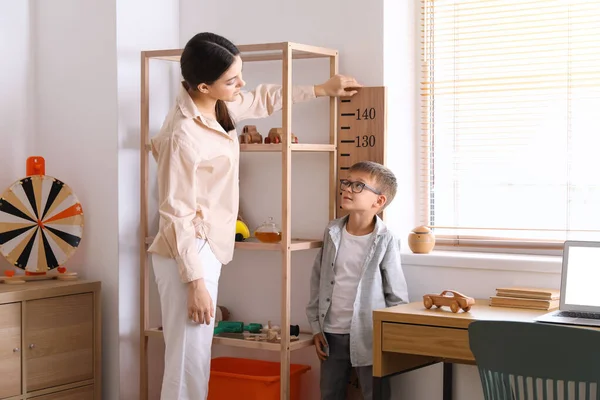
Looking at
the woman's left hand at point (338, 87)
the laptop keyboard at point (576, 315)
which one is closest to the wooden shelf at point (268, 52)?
the woman's left hand at point (338, 87)

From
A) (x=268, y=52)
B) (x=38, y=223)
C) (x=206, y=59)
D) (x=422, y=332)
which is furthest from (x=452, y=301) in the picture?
(x=38, y=223)

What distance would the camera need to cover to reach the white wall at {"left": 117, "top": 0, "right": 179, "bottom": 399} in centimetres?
341

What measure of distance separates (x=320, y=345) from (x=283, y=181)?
0.58m

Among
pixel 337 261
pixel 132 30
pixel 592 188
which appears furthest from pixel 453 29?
pixel 132 30

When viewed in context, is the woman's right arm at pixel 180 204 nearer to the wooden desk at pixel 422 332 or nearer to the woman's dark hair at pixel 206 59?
the woman's dark hair at pixel 206 59

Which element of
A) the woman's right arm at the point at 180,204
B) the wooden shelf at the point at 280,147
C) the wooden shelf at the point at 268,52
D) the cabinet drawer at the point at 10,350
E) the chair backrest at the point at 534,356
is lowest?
the cabinet drawer at the point at 10,350

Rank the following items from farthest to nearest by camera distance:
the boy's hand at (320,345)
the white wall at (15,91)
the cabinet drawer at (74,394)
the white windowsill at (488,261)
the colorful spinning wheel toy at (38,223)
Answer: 1. the white wall at (15,91)
2. the colorful spinning wheel toy at (38,223)
3. the cabinet drawer at (74,394)
4. the boy's hand at (320,345)
5. the white windowsill at (488,261)

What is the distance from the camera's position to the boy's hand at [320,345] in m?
3.11

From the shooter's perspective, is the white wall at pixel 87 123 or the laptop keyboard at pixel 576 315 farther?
the white wall at pixel 87 123

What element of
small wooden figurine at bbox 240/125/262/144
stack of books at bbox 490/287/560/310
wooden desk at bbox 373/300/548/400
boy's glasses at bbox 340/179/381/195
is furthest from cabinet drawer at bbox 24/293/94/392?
stack of books at bbox 490/287/560/310

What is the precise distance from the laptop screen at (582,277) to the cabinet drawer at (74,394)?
1747 millimetres

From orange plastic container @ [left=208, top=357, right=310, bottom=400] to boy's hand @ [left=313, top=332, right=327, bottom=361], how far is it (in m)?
0.18

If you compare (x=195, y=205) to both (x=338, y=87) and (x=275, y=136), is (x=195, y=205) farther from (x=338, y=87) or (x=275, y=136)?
(x=338, y=87)

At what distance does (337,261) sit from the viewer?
3111 millimetres
